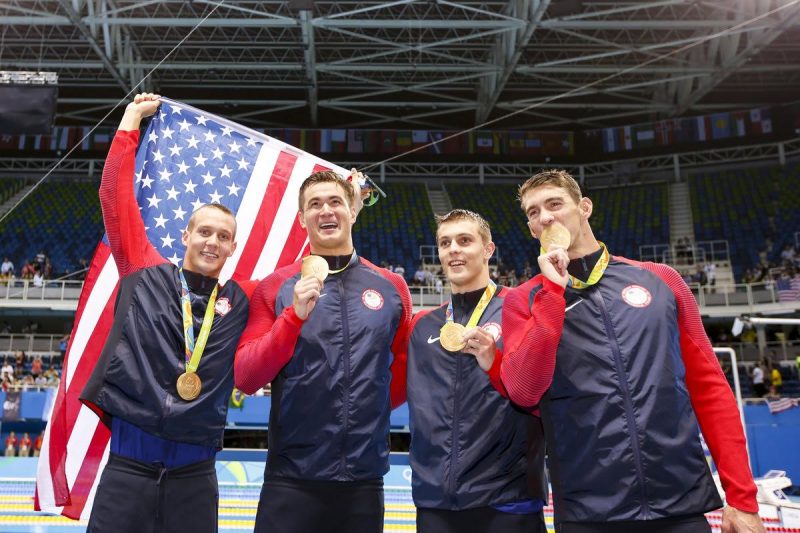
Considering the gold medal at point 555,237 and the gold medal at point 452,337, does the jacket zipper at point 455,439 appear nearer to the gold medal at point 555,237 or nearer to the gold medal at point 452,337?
the gold medal at point 452,337

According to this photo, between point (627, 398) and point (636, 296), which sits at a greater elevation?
point (636, 296)

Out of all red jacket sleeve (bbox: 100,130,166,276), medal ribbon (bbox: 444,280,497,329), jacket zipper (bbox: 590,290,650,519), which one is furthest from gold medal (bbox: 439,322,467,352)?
red jacket sleeve (bbox: 100,130,166,276)

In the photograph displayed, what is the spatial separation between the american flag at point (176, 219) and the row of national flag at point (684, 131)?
2615 cm

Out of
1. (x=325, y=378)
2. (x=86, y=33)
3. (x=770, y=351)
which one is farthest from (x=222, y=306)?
(x=86, y=33)

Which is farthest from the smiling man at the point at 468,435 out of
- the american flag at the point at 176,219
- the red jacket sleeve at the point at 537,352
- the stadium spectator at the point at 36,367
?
the stadium spectator at the point at 36,367

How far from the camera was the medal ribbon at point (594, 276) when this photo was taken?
104 inches

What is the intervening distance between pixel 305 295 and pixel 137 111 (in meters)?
1.77

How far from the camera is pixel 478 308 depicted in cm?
299

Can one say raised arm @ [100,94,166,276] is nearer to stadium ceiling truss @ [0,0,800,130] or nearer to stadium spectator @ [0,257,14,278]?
stadium ceiling truss @ [0,0,800,130]

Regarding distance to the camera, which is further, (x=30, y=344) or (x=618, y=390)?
(x=30, y=344)

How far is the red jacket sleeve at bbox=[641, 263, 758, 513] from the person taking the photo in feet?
7.59

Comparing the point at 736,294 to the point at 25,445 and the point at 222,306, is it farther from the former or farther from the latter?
the point at 222,306

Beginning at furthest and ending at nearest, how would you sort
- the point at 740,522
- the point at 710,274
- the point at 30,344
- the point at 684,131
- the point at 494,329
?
the point at 684,131
the point at 710,274
the point at 30,344
the point at 494,329
the point at 740,522

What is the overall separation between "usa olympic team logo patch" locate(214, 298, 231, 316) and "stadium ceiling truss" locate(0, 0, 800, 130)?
48.6ft
